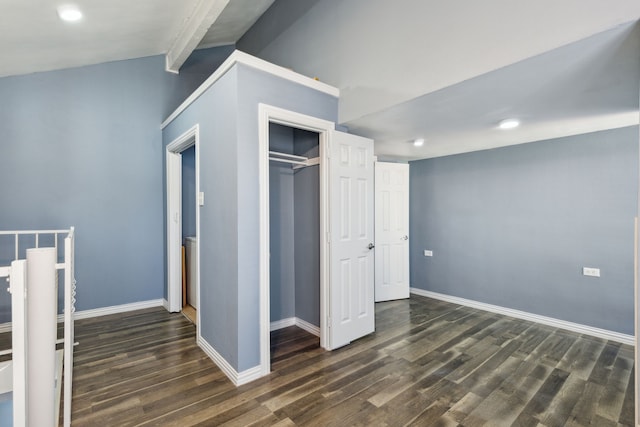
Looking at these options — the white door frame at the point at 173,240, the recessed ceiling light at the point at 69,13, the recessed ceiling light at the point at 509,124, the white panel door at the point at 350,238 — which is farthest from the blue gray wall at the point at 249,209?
the recessed ceiling light at the point at 509,124

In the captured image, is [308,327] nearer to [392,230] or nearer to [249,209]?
[249,209]

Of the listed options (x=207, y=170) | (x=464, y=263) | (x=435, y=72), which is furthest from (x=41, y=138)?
(x=464, y=263)

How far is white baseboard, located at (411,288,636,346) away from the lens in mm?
3203

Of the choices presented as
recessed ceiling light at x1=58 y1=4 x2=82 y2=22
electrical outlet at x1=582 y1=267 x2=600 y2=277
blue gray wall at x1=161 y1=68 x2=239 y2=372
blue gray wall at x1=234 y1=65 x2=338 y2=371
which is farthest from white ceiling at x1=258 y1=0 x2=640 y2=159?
recessed ceiling light at x1=58 y1=4 x2=82 y2=22

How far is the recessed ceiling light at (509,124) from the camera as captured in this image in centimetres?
294

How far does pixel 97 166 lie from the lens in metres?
3.81

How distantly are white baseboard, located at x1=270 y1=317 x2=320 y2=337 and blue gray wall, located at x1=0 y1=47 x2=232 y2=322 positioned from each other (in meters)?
1.86

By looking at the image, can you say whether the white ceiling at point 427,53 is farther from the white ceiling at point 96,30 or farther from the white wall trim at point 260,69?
the white wall trim at point 260,69

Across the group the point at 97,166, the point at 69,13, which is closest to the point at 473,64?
the point at 69,13

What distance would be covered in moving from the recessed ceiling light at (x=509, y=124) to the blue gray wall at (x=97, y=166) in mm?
4172

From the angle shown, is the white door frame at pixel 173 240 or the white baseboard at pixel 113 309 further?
the white door frame at pixel 173 240

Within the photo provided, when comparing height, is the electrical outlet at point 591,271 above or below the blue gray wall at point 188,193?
below

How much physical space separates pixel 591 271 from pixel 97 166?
5.97 m

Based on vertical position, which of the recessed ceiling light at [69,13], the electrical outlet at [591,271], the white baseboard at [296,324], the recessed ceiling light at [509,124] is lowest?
the white baseboard at [296,324]
